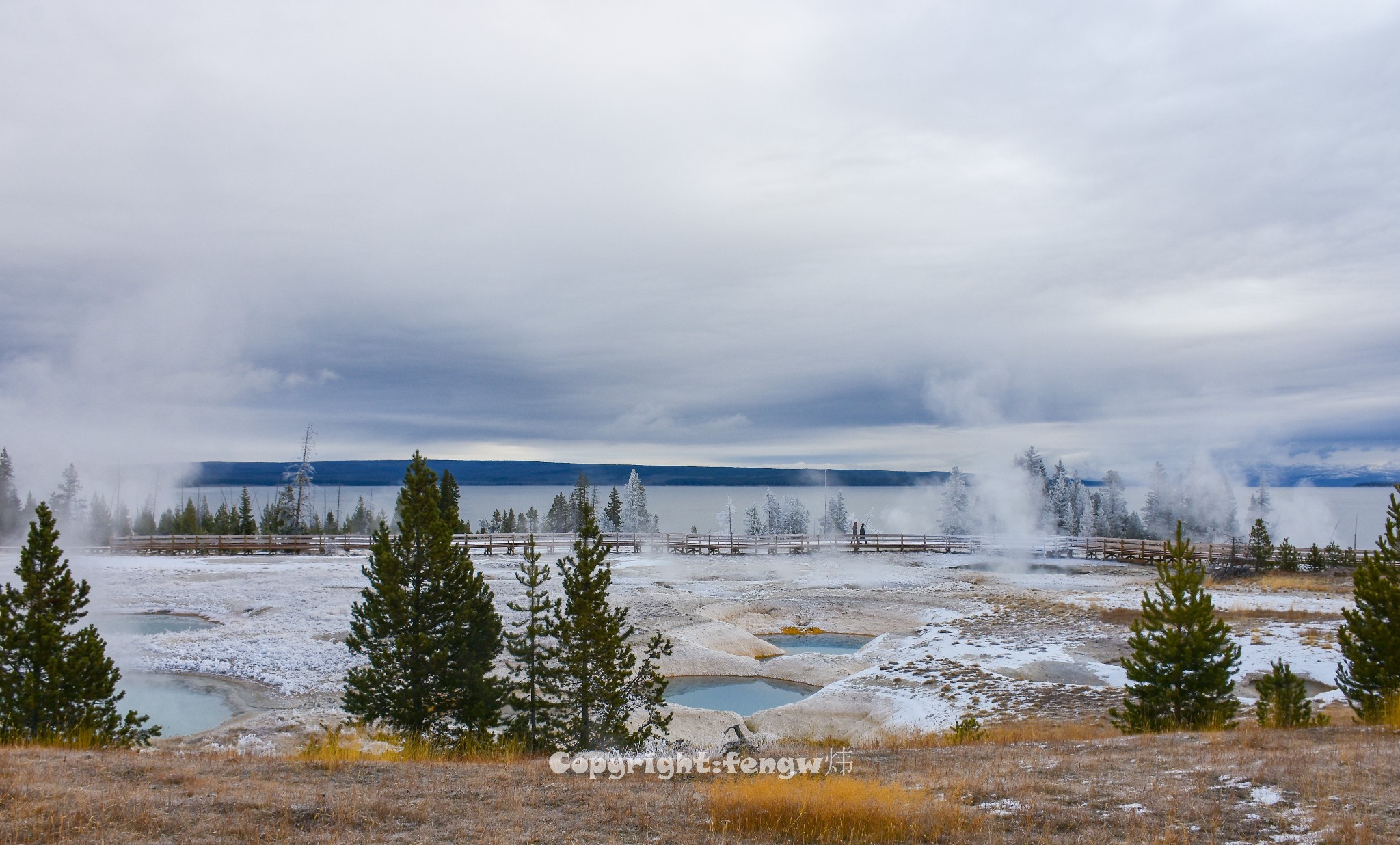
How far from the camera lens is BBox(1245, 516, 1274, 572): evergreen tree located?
43.2 meters

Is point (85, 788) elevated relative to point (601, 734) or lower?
elevated

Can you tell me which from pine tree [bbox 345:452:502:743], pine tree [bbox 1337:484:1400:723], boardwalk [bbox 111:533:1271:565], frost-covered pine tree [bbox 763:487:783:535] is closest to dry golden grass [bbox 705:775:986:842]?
pine tree [bbox 345:452:502:743]

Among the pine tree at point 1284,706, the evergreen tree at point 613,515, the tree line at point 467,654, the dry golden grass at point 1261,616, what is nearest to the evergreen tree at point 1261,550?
the dry golden grass at point 1261,616

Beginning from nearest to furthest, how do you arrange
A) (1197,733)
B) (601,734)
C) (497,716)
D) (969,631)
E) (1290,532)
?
(1197,733) < (601,734) < (497,716) < (969,631) < (1290,532)

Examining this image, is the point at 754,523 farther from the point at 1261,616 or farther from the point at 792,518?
the point at 1261,616

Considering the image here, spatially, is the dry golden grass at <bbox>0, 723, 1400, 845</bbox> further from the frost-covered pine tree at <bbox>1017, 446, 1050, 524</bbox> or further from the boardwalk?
the frost-covered pine tree at <bbox>1017, 446, 1050, 524</bbox>

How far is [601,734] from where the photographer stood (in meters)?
14.6

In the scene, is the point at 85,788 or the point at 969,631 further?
the point at 969,631

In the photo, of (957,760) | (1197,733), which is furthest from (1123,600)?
(957,760)

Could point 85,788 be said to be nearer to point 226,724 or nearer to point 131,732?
point 131,732

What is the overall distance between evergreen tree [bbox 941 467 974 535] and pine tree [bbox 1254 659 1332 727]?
7799 centimetres

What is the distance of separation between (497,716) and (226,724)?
8.00m

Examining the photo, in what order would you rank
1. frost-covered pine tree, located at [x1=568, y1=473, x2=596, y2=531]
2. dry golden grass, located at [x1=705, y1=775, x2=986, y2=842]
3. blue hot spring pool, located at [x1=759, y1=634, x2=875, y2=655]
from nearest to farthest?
dry golden grass, located at [x1=705, y1=775, x2=986, y2=842] → blue hot spring pool, located at [x1=759, y1=634, x2=875, y2=655] → frost-covered pine tree, located at [x1=568, y1=473, x2=596, y2=531]

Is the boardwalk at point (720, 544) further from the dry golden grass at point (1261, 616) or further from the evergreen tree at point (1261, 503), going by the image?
the evergreen tree at point (1261, 503)
